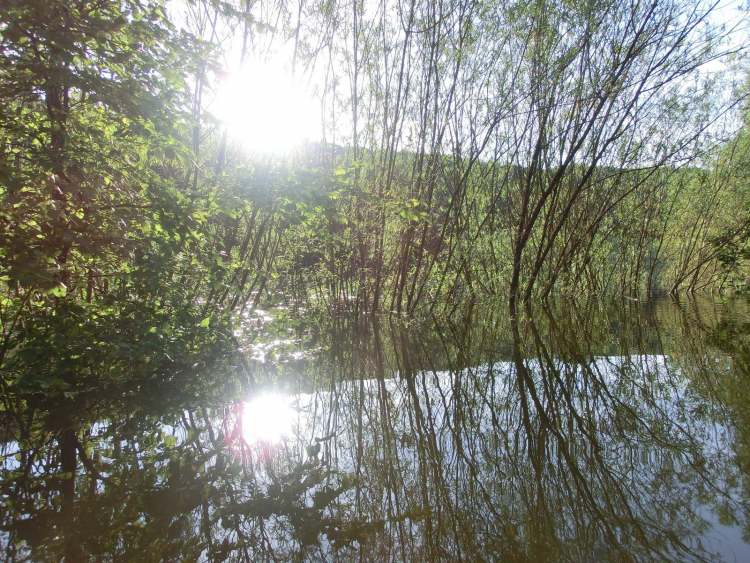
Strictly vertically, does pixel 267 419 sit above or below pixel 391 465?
below

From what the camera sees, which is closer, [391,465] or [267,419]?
[391,465]

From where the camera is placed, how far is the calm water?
146cm

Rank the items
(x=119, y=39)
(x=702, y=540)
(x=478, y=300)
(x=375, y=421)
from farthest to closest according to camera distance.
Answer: (x=478, y=300)
(x=375, y=421)
(x=119, y=39)
(x=702, y=540)

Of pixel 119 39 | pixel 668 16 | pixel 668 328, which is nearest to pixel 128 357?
pixel 119 39

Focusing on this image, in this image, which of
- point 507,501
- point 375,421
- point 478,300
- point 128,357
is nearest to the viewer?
point 507,501

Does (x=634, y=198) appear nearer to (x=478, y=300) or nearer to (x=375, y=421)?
(x=478, y=300)

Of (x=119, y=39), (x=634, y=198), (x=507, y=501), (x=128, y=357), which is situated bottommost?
(x=128, y=357)

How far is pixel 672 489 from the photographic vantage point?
1.71 m

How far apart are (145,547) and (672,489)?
72.1 inches

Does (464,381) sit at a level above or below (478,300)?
above

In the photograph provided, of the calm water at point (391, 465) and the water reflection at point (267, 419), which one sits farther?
the water reflection at point (267, 419)

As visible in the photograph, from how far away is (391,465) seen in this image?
2020 mm

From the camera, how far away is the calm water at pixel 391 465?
146cm

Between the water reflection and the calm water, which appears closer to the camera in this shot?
the calm water
